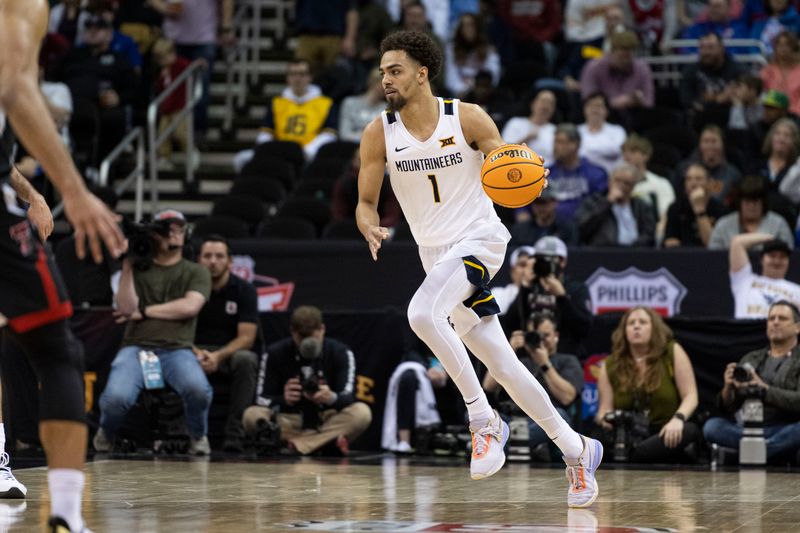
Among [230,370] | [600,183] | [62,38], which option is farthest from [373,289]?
[62,38]

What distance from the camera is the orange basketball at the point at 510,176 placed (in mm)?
7512

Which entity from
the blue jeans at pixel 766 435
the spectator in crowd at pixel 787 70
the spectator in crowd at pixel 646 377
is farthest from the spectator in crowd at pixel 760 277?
the spectator in crowd at pixel 787 70

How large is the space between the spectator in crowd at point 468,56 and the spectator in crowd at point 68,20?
4841 millimetres

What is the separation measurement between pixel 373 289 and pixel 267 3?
8375mm

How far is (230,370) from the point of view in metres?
12.7

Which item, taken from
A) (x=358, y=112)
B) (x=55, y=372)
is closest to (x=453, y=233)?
(x=55, y=372)

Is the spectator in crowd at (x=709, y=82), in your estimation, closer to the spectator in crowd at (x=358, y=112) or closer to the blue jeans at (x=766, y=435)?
the spectator in crowd at (x=358, y=112)

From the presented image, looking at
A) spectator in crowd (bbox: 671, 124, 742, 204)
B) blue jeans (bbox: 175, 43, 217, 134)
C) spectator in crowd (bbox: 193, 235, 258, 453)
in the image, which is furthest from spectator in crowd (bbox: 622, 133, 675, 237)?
blue jeans (bbox: 175, 43, 217, 134)

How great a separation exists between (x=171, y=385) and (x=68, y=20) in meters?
8.09

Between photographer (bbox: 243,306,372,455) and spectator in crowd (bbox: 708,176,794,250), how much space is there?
3.77m

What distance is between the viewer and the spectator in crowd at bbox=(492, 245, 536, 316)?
11988 millimetres

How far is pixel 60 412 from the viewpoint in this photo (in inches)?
211

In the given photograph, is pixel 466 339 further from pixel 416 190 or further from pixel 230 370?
pixel 230 370

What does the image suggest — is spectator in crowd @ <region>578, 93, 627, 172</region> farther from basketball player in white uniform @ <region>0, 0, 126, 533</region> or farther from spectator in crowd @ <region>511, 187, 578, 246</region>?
basketball player in white uniform @ <region>0, 0, 126, 533</region>
